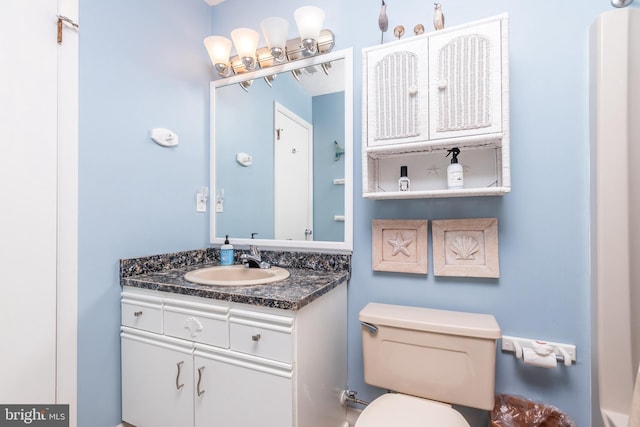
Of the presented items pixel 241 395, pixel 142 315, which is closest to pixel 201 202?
pixel 142 315

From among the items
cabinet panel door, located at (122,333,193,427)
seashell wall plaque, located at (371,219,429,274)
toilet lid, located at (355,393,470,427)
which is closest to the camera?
toilet lid, located at (355,393,470,427)

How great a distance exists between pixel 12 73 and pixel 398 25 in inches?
62.4

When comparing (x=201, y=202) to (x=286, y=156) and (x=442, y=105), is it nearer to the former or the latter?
(x=286, y=156)

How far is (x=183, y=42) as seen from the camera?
5.54 ft

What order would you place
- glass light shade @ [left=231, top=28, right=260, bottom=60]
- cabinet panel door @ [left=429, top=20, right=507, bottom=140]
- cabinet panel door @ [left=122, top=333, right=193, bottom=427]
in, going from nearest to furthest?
cabinet panel door @ [left=429, top=20, right=507, bottom=140], cabinet panel door @ [left=122, top=333, right=193, bottom=427], glass light shade @ [left=231, top=28, right=260, bottom=60]

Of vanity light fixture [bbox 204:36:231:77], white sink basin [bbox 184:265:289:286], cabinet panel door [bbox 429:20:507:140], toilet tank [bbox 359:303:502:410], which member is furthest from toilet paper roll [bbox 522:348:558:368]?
vanity light fixture [bbox 204:36:231:77]

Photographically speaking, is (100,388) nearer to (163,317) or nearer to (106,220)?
(163,317)

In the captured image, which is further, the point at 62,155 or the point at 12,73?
the point at 62,155

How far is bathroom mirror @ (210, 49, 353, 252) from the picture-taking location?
1521 millimetres

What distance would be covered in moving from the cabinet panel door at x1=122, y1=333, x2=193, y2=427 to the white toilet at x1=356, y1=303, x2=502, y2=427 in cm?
72

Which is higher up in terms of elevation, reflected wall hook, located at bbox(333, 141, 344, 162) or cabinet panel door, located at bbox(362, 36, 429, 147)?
cabinet panel door, located at bbox(362, 36, 429, 147)

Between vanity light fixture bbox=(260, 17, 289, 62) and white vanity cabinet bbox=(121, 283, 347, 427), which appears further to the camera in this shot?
vanity light fixture bbox=(260, 17, 289, 62)

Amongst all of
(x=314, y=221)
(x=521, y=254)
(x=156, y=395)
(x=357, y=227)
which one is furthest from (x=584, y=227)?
(x=156, y=395)

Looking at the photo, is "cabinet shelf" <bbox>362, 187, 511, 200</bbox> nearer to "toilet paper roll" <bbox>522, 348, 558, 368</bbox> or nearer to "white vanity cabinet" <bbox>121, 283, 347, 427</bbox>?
"white vanity cabinet" <bbox>121, 283, 347, 427</bbox>
